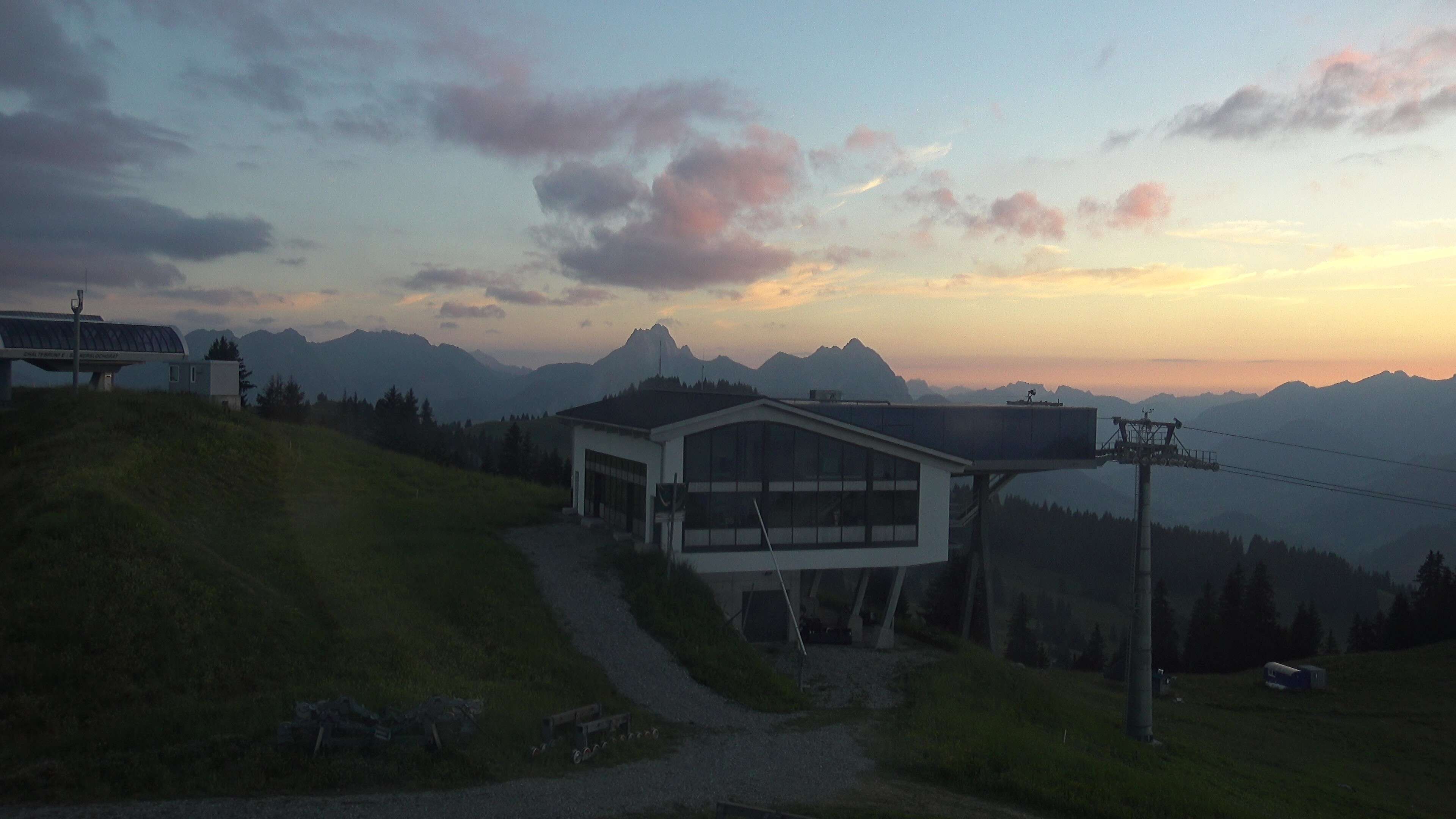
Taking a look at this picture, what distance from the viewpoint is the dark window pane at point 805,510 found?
29.5 m

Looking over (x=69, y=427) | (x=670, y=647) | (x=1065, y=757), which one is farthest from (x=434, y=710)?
(x=69, y=427)

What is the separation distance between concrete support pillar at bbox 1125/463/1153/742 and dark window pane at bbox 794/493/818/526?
438 inches

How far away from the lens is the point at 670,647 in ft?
74.2

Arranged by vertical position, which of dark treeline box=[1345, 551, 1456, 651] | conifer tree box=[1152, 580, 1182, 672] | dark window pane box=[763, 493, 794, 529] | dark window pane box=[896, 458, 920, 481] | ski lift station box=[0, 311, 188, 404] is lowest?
conifer tree box=[1152, 580, 1182, 672]

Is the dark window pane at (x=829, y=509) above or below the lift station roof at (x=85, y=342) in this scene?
below

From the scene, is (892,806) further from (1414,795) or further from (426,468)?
(426,468)

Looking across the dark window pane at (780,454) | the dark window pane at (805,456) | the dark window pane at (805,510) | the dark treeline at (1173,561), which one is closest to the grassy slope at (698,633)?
the dark window pane at (805,510)

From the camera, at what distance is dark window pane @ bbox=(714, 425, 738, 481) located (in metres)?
28.5

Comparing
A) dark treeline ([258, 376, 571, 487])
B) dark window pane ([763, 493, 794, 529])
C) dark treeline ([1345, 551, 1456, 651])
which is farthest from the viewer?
dark treeline ([258, 376, 571, 487])

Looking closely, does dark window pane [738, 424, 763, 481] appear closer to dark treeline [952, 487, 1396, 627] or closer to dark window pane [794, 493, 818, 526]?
dark window pane [794, 493, 818, 526]

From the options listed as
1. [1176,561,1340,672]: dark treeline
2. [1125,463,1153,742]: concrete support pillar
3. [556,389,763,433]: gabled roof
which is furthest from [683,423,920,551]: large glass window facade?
[1176,561,1340,672]: dark treeline

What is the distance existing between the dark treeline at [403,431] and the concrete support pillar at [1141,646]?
4156cm

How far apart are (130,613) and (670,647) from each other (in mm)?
11750

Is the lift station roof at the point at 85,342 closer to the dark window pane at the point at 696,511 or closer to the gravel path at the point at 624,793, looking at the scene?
A: the dark window pane at the point at 696,511
